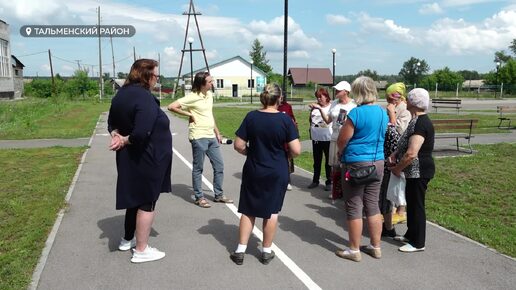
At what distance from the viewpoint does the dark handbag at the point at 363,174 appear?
4.27 meters

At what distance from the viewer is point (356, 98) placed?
14.4ft

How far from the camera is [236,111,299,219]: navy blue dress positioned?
415cm

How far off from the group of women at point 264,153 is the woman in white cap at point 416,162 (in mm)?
10

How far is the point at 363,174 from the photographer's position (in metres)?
4.27

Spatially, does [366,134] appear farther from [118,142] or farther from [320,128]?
[320,128]

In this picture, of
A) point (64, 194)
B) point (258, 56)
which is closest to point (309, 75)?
point (258, 56)

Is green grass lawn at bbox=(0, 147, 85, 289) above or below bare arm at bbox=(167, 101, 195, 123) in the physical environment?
below

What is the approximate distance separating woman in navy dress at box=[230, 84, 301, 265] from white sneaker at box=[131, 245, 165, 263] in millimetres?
768

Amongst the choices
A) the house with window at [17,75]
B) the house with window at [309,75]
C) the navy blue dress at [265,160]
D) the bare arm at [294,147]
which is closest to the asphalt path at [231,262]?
the navy blue dress at [265,160]

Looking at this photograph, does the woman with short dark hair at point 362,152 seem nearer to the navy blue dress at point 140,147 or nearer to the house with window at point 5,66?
the navy blue dress at point 140,147

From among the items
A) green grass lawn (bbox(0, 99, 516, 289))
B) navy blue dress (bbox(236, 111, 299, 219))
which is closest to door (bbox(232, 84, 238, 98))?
green grass lawn (bbox(0, 99, 516, 289))

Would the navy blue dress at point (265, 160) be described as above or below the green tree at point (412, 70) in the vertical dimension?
below

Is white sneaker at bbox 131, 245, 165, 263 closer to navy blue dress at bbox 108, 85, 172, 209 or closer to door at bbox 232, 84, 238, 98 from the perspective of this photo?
navy blue dress at bbox 108, 85, 172, 209

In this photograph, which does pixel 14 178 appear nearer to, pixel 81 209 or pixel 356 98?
pixel 81 209
